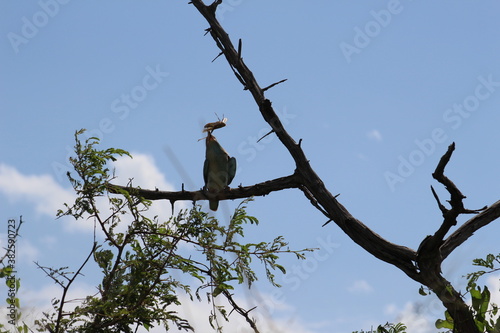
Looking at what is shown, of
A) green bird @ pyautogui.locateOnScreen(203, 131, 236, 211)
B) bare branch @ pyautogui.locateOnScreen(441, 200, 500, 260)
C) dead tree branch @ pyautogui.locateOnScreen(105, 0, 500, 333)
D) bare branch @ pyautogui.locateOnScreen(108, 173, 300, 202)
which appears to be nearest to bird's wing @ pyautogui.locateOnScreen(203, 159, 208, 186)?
green bird @ pyautogui.locateOnScreen(203, 131, 236, 211)

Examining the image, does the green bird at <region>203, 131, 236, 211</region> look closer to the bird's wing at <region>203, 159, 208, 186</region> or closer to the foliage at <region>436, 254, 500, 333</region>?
the bird's wing at <region>203, 159, 208, 186</region>

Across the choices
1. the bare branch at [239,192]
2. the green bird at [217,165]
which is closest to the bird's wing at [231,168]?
the green bird at [217,165]

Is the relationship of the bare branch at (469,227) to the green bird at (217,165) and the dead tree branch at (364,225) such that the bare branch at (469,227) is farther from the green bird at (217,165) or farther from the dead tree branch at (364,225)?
the green bird at (217,165)

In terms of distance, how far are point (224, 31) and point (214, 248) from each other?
1.57 meters

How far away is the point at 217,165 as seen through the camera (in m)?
6.31

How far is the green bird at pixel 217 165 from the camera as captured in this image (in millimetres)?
6211

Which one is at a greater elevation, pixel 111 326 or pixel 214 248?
pixel 214 248

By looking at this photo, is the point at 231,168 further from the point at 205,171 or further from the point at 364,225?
the point at 364,225

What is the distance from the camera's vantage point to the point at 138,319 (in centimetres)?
328

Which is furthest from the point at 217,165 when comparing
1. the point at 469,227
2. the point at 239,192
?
the point at 469,227

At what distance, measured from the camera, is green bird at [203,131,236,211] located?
6211 mm

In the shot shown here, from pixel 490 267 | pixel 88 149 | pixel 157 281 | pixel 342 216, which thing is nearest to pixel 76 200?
pixel 88 149

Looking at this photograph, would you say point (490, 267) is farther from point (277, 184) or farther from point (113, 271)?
point (113, 271)

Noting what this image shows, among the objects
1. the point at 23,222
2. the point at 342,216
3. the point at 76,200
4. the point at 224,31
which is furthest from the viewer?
the point at 224,31
